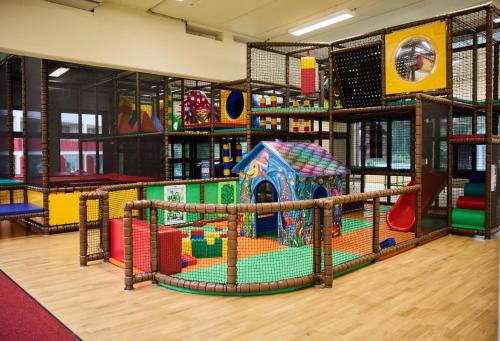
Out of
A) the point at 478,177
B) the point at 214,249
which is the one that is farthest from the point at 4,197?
the point at 478,177

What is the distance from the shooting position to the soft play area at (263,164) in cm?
400

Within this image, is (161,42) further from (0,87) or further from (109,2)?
(0,87)

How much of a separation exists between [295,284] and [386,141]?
5.58m

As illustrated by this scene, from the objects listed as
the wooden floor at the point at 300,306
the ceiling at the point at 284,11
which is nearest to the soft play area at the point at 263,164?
the wooden floor at the point at 300,306

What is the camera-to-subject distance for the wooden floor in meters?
2.79

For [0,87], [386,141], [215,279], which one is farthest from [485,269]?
[0,87]

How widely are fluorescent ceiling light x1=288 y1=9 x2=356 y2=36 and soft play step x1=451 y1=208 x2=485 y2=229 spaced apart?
13.4ft

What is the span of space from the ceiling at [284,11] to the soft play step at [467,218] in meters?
3.97

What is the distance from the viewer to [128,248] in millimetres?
3621

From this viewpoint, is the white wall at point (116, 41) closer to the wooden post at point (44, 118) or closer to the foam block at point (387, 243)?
the wooden post at point (44, 118)

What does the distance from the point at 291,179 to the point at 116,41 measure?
4.37 meters

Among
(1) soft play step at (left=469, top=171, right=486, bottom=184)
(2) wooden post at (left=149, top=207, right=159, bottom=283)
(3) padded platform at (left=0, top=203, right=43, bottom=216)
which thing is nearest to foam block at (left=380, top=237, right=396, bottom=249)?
(1) soft play step at (left=469, top=171, right=486, bottom=184)

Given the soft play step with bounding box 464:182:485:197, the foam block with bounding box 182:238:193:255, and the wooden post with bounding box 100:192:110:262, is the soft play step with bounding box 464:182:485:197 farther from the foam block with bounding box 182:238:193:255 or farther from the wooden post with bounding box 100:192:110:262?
the wooden post with bounding box 100:192:110:262

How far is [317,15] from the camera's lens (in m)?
7.87
